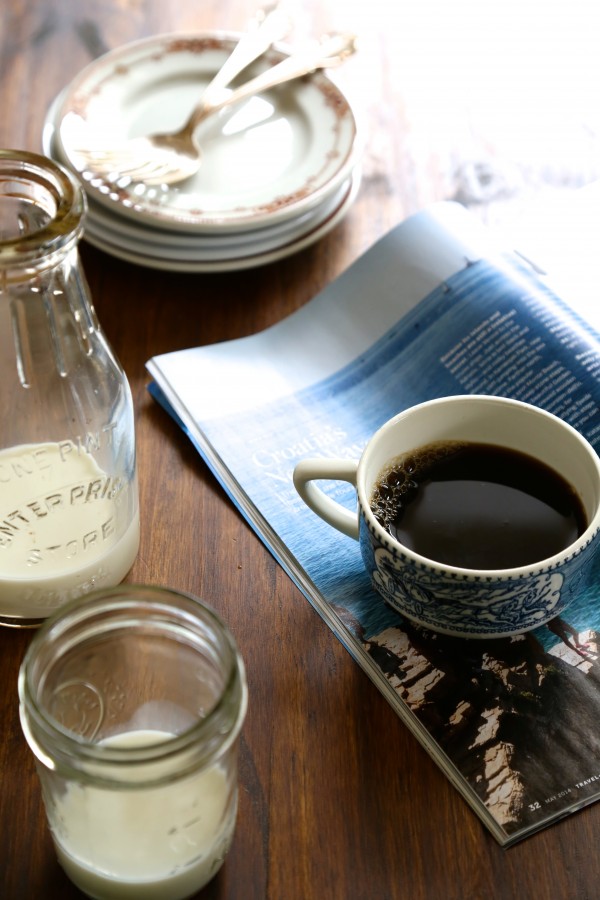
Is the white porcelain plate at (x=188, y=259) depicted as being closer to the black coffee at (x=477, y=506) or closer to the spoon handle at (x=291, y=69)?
the spoon handle at (x=291, y=69)

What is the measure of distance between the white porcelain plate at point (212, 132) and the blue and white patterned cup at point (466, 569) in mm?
241

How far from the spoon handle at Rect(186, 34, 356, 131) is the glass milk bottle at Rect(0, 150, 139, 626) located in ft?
1.19

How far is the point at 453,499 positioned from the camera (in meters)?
0.61

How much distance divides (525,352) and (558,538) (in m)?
0.17

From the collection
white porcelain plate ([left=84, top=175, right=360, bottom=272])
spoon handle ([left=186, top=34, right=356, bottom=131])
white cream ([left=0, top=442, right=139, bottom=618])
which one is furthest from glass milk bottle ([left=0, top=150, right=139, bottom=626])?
spoon handle ([left=186, top=34, right=356, bottom=131])

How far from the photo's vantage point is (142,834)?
17.8 inches

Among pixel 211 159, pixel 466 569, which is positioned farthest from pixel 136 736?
pixel 211 159

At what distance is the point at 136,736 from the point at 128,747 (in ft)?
0.25

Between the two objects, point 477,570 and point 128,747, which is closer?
point 128,747

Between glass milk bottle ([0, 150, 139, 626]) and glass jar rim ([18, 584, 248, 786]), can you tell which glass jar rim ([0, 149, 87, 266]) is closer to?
glass milk bottle ([0, 150, 139, 626])

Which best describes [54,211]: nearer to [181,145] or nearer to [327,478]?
[327,478]

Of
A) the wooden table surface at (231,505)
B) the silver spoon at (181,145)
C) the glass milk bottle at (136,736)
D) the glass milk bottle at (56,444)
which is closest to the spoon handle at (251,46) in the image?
the silver spoon at (181,145)

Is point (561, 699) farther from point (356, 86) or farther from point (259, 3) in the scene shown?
point (259, 3)

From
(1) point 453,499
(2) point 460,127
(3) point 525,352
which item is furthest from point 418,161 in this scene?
(1) point 453,499
